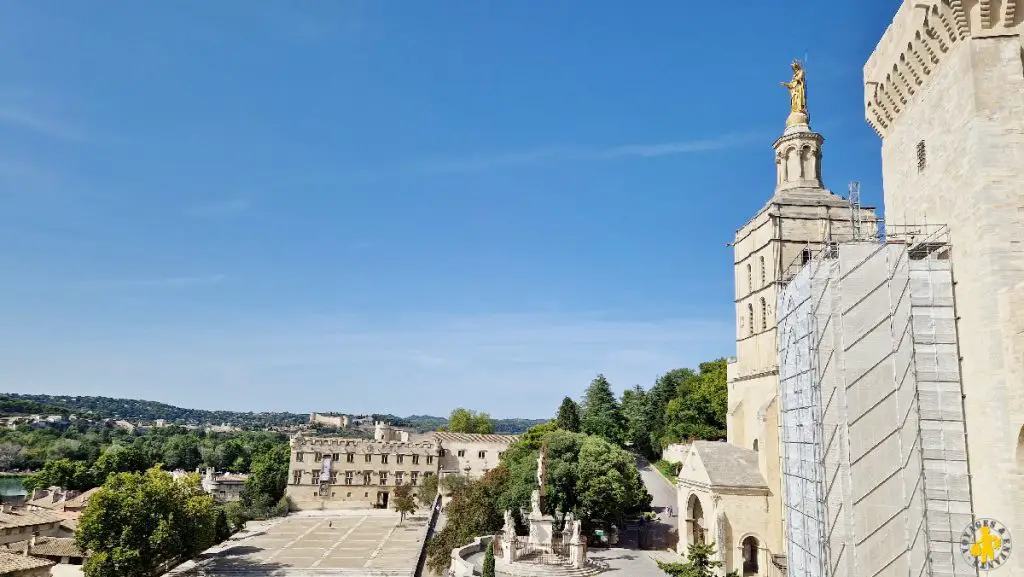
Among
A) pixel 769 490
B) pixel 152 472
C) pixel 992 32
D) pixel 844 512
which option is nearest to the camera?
pixel 992 32

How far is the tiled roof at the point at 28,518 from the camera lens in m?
52.0

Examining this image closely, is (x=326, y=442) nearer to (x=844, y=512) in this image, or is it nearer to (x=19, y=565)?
(x=19, y=565)

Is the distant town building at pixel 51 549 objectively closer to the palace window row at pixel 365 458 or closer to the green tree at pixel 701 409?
the palace window row at pixel 365 458

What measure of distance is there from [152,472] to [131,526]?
17.5 ft

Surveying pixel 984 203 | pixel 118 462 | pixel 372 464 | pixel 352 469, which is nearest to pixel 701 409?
pixel 372 464

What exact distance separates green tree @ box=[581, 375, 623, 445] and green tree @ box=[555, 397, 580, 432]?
941 millimetres

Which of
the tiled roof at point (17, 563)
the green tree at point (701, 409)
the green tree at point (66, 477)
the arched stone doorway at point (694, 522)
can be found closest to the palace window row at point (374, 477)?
the green tree at point (66, 477)

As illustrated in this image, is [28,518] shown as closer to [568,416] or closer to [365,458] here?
[365,458]

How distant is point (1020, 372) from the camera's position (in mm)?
15211

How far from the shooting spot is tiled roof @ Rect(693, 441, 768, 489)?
102ft

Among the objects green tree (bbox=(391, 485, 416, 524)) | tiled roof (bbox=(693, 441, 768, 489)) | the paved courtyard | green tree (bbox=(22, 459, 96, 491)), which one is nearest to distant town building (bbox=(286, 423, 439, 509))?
green tree (bbox=(391, 485, 416, 524))

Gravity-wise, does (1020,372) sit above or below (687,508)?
above

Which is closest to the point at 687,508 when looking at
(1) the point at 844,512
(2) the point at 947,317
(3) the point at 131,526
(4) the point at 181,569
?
(1) the point at 844,512

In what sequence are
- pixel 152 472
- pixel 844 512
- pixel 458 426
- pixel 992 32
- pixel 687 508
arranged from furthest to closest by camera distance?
pixel 458 426, pixel 152 472, pixel 687 508, pixel 844 512, pixel 992 32
